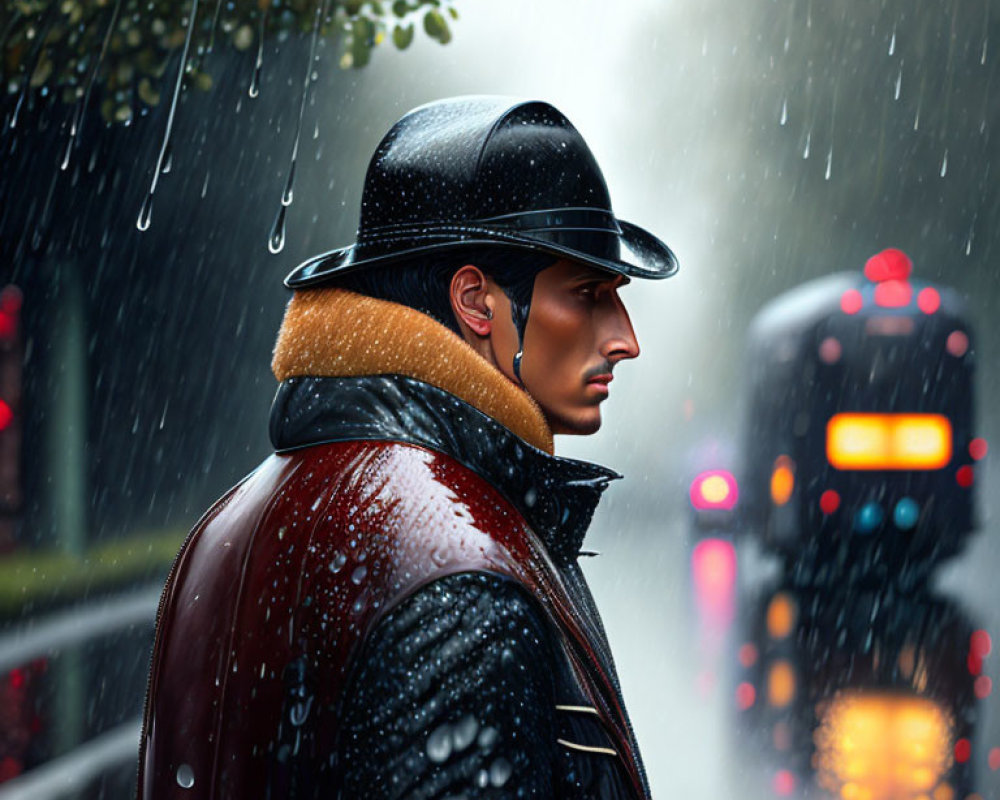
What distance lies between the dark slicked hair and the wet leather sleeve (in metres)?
0.46

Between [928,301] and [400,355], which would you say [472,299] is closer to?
[400,355]

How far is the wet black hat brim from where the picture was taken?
180 centimetres

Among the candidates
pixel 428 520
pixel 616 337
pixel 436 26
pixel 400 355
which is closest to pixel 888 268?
pixel 436 26

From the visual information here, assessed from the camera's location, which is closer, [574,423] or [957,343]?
[574,423]

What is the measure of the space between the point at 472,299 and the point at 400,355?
142mm

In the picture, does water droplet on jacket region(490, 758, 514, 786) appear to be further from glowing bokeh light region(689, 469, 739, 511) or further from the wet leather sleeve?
glowing bokeh light region(689, 469, 739, 511)

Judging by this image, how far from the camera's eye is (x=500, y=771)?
1475 mm

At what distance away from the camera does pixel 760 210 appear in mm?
35562

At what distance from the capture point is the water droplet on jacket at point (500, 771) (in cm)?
147

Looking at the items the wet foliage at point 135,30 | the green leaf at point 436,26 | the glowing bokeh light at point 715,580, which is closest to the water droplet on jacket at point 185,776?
the green leaf at point 436,26

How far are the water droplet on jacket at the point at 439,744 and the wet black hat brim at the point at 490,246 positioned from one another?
658 millimetres

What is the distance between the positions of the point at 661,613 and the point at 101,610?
15.9 feet

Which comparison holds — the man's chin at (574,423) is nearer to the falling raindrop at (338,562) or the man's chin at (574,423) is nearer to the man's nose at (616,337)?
the man's nose at (616,337)

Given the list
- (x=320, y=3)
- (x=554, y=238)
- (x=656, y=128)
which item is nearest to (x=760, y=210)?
(x=656, y=128)
